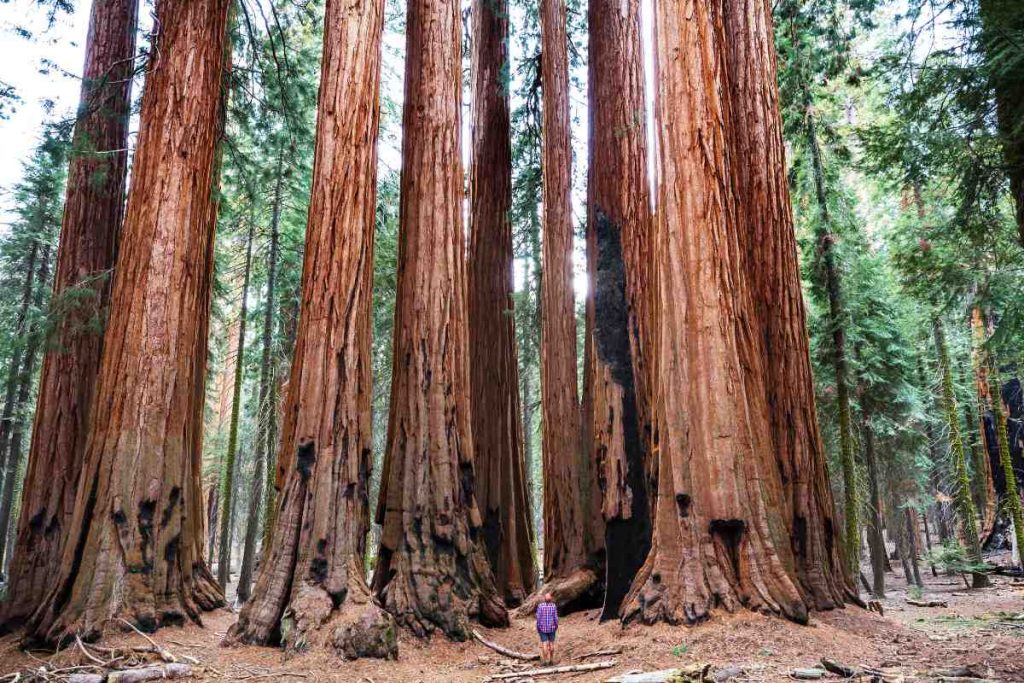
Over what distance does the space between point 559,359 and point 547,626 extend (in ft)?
15.8

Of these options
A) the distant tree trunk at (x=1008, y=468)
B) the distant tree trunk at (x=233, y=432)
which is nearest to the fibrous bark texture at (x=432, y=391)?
the distant tree trunk at (x=233, y=432)

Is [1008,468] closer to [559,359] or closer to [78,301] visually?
[559,359]

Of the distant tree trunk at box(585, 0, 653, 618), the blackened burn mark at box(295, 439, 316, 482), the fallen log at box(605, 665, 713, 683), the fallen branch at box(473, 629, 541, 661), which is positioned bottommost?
the fallen branch at box(473, 629, 541, 661)

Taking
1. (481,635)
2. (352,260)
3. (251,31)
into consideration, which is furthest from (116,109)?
(481,635)

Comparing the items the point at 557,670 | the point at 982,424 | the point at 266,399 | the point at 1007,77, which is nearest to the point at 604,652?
the point at 557,670

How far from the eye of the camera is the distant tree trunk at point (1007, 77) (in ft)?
21.9

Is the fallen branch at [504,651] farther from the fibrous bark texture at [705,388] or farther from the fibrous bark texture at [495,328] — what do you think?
the fibrous bark texture at [495,328]

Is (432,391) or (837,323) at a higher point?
(837,323)

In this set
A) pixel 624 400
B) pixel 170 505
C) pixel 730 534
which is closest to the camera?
pixel 730 534

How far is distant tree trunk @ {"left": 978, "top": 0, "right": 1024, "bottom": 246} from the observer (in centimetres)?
668

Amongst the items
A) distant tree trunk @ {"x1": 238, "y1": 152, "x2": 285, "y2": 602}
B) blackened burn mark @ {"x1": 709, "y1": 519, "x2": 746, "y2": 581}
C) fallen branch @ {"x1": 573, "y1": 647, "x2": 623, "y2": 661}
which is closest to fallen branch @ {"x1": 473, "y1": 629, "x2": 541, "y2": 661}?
fallen branch @ {"x1": 573, "y1": 647, "x2": 623, "y2": 661}

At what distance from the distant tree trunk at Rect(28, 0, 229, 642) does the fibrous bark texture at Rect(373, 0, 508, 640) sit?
2397mm

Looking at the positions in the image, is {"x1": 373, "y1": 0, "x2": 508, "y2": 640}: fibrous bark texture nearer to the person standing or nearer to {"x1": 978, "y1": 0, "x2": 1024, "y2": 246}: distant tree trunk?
the person standing

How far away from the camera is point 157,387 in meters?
7.59
